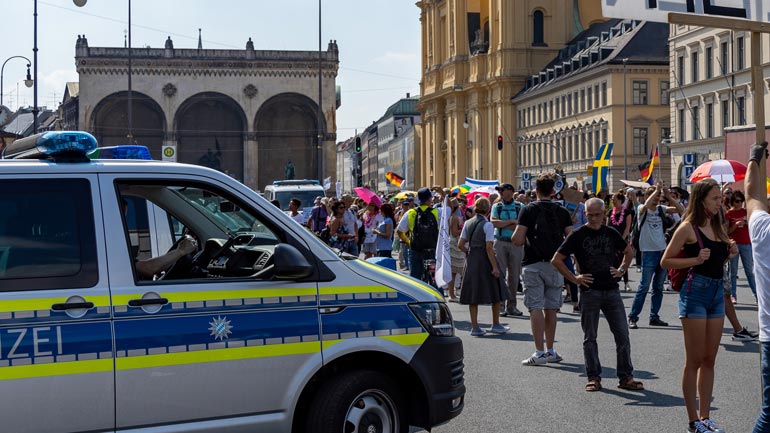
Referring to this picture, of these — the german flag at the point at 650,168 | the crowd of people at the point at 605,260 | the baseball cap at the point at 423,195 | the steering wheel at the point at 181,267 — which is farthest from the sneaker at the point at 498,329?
the german flag at the point at 650,168

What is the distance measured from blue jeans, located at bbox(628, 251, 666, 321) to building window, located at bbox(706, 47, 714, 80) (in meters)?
45.1

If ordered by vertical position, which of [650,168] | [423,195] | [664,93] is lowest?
[423,195]

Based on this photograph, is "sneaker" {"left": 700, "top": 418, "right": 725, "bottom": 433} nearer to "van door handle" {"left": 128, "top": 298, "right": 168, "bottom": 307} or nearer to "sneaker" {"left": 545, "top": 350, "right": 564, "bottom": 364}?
"sneaker" {"left": 545, "top": 350, "right": 564, "bottom": 364}

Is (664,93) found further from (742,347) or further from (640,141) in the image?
(742,347)

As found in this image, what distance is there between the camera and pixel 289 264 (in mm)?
6367

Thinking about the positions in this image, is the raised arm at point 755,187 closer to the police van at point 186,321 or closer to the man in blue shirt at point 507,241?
the police van at point 186,321

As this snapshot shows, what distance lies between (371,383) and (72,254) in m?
1.93

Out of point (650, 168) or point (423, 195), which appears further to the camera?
point (650, 168)

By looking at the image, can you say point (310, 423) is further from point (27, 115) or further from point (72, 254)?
point (27, 115)

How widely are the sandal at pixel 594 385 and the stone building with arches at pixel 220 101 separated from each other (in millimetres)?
84726

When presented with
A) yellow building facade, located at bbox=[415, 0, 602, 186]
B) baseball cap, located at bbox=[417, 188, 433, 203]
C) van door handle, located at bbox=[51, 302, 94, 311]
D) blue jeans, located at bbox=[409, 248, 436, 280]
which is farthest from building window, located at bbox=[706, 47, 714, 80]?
van door handle, located at bbox=[51, 302, 94, 311]

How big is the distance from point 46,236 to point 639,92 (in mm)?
70968

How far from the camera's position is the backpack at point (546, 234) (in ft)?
38.5

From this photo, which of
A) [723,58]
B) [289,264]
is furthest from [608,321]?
[723,58]
